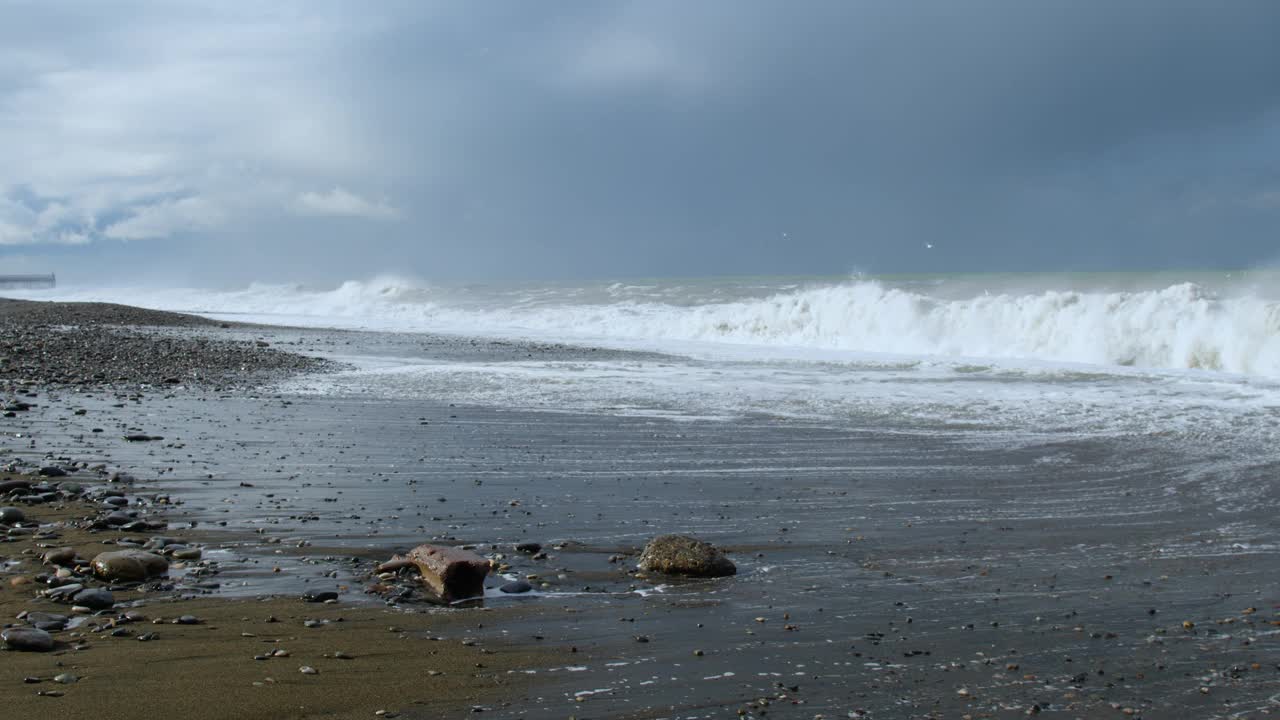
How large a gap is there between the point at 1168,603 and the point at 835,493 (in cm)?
295

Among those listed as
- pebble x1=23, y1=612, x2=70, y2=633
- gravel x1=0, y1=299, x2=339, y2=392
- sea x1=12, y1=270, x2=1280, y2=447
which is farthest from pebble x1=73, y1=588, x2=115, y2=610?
gravel x1=0, y1=299, x2=339, y2=392

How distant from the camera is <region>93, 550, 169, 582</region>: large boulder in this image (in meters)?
5.04

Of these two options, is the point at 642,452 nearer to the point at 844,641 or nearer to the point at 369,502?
the point at 369,502

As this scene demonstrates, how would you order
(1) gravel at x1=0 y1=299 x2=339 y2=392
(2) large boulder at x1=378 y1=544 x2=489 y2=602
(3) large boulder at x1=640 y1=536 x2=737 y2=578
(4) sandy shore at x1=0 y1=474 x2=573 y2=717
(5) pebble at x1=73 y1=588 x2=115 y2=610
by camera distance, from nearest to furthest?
(4) sandy shore at x1=0 y1=474 x2=573 y2=717
(5) pebble at x1=73 y1=588 x2=115 y2=610
(2) large boulder at x1=378 y1=544 x2=489 y2=602
(3) large boulder at x1=640 y1=536 x2=737 y2=578
(1) gravel at x1=0 y1=299 x2=339 y2=392

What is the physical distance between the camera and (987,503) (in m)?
7.39

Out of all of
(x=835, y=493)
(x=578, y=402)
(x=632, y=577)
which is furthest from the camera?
(x=578, y=402)

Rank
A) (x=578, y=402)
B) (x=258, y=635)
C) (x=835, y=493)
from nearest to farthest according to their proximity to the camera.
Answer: (x=258, y=635)
(x=835, y=493)
(x=578, y=402)

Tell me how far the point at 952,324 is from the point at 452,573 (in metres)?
24.3

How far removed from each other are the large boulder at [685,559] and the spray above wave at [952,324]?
17.5m

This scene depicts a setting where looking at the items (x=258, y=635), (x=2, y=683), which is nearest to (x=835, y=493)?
(x=258, y=635)

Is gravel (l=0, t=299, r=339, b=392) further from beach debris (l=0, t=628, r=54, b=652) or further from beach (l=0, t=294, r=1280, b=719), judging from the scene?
beach debris (l=0, t=628, r=54, b=652)

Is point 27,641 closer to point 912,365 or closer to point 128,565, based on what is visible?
point 128,565

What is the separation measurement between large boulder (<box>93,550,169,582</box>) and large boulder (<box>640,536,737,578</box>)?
103 inches

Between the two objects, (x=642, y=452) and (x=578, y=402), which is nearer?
(x=642, y=452)
